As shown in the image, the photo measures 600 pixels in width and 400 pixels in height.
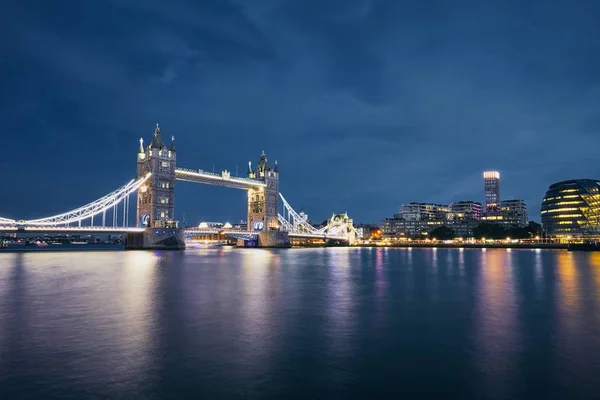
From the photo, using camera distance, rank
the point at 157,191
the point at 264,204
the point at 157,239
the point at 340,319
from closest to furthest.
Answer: the point at 340,319 → the point at 157,239 → the point at 157,191 → the point at 264,204

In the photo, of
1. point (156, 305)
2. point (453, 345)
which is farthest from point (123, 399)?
point (156, 305)

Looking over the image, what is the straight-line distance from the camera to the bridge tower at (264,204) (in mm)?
124812

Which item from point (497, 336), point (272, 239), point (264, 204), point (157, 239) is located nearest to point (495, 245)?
point (272, 239)

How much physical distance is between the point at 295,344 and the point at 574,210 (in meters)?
174

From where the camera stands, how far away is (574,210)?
160 metres

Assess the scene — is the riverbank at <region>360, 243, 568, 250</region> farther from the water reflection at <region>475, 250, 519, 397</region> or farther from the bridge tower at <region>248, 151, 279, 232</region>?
the water reflection at <region>475, 250, 519, 397</region>

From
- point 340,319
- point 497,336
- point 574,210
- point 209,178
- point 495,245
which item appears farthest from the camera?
point 574,210

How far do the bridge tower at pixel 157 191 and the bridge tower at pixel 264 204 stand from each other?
1251 inches

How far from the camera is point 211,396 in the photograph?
975cm

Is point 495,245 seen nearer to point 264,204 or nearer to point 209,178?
point 264,204

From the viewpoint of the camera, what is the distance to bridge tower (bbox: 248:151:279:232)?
125 meters

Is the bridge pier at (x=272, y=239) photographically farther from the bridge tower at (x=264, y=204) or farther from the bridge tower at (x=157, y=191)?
the bridge tower at (x=157, y=191)

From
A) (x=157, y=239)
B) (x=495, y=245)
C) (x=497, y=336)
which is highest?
(x=157, y=239)

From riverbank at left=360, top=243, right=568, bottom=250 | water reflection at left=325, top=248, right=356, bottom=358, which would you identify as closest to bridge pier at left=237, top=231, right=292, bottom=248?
riverbank at left=360, top=243, right=568, bottom=250
